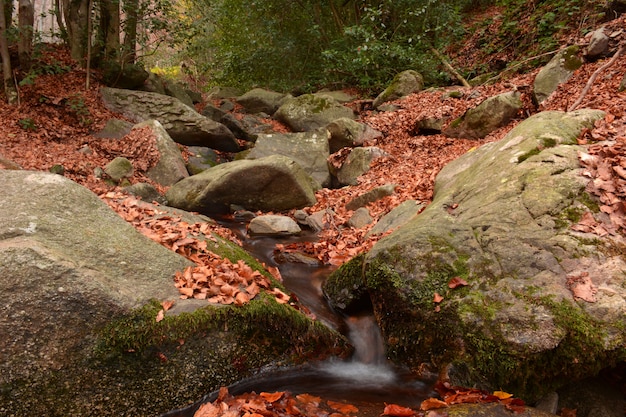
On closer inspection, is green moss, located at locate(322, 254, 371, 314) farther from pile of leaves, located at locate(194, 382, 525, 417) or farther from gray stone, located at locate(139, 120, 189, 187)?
gray stone, located at locate(139, 120, 189, 187)

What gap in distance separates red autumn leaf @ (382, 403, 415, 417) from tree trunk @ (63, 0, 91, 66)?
539 inches

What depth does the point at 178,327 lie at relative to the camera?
9.88 feet

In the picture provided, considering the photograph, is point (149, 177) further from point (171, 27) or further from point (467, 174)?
point (467, 174)

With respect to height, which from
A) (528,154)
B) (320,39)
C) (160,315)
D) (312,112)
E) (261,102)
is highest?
(320,39)

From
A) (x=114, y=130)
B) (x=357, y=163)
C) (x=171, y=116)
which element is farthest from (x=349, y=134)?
(x=114, y=130)

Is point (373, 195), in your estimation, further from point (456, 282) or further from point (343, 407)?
point (343, 407)

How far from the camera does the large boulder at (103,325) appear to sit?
2.63 m

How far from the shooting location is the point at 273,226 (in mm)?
7824

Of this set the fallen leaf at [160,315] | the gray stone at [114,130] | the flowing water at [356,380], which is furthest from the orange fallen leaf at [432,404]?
the gray stone at [114,130]

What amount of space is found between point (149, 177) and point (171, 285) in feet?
23.7

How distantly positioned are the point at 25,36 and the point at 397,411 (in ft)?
41.1

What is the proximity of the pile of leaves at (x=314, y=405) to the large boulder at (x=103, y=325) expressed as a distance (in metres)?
0.27

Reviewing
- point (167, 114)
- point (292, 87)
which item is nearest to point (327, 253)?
point (167, 114)

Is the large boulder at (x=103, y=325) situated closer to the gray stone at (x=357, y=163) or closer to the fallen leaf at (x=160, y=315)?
the fallen leaf at (x=160, y=315)
